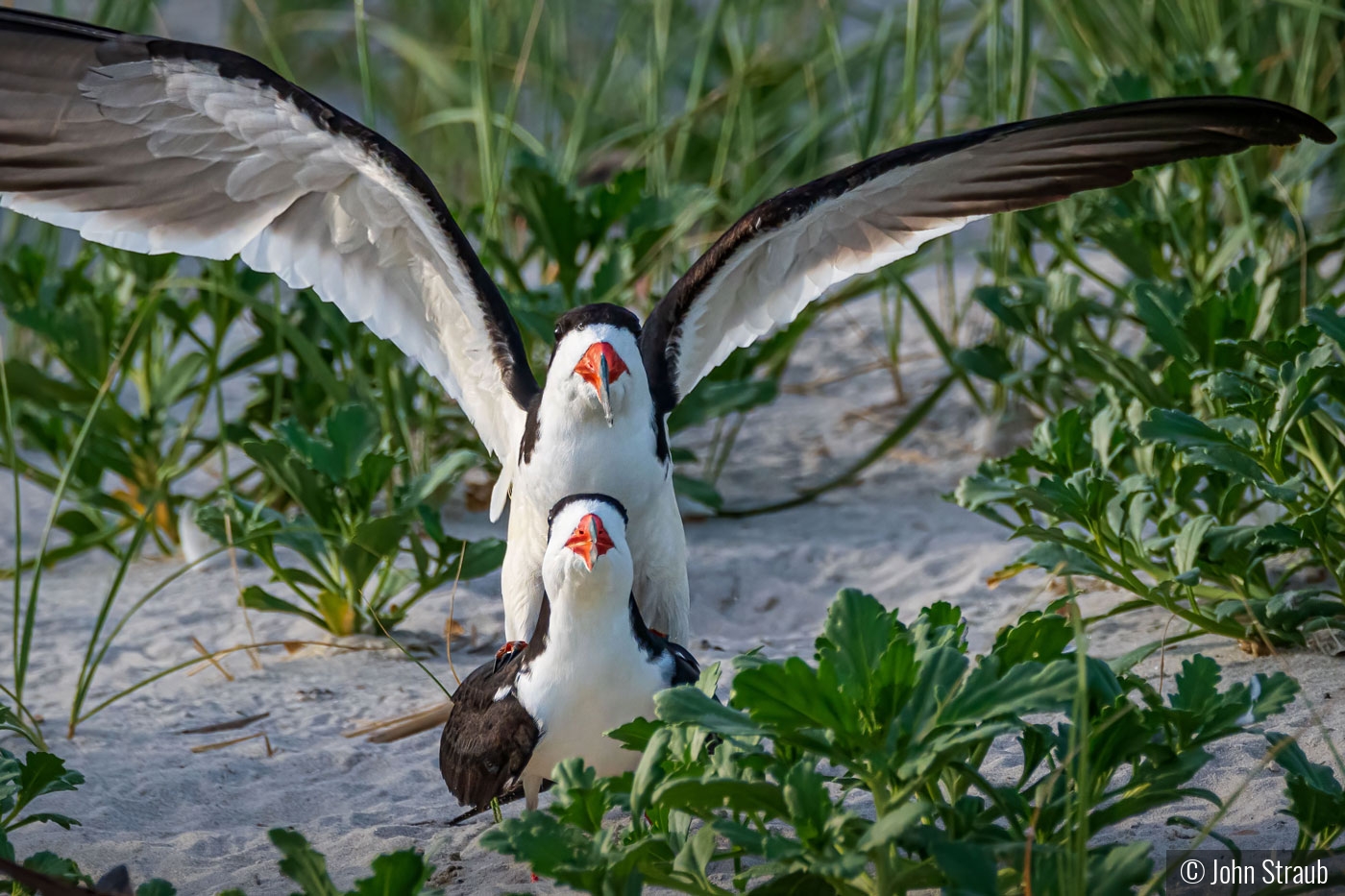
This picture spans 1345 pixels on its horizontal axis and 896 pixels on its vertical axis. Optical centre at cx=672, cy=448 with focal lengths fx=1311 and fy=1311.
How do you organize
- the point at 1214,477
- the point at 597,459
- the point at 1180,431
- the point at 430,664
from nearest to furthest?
the point at 1180,431 → the point at 597,459 → the point at 1214,477 → the point at 430,664

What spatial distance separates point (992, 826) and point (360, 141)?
1.66 metres

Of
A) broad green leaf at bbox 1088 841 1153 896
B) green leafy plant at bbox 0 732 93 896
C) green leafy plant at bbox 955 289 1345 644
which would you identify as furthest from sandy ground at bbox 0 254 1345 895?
broad green leaf at bbox 1088 841 1153 896

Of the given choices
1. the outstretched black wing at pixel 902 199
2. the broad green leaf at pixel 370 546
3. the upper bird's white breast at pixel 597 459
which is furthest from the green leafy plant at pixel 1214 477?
the broad green leaf at pixel 370 546

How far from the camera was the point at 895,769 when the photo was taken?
151 centimetres

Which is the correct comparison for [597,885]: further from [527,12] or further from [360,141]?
[527,12]

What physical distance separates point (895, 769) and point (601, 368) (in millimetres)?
1068

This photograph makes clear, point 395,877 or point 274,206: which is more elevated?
point 274,206

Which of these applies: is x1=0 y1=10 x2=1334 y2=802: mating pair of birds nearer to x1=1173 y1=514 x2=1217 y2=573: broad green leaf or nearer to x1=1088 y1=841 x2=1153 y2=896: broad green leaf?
x1=1173 y1=514 x2=1217 y2=573: broad green leaf

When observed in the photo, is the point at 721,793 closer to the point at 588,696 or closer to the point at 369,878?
the point at 369,878

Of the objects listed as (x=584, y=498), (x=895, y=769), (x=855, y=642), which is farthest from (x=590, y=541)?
(x=895, y=769)

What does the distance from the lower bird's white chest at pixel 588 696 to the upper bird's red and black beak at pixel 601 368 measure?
0.46 m

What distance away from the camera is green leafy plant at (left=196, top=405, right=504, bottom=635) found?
2.87 meters

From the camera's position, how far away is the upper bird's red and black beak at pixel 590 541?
212 centimetres

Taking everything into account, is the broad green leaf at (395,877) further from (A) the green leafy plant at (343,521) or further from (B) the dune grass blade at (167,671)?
(A) the green leafy plant at (343,521)
